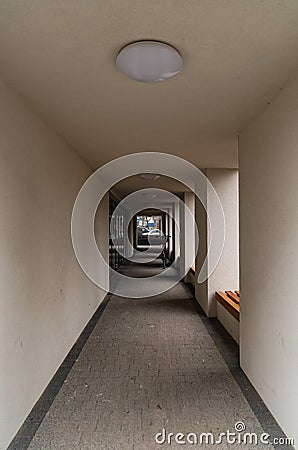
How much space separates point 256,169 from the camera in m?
2.62

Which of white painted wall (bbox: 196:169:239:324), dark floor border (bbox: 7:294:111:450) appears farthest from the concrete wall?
white painted wall (bbox: 196:169:239:324)

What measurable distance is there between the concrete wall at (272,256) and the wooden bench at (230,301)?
82 cm

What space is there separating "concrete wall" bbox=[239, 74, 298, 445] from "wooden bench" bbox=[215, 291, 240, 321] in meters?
0.82

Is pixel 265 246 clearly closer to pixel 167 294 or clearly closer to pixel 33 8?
pixel 33 8

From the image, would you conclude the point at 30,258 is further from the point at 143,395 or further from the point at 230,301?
the point at 230,301

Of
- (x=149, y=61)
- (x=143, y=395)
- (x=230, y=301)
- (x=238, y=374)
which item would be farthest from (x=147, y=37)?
(x=230, y=301)

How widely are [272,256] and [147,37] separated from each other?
160 centimetres

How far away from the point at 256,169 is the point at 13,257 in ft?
6.36

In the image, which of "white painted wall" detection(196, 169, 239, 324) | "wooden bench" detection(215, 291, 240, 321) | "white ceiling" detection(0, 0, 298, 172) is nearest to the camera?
"white ceiling" detection(0, 0, 298, 172)

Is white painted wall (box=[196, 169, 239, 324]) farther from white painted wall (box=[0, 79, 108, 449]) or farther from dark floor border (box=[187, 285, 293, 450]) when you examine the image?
white painted wall (box=[0, 79, 108, 449])

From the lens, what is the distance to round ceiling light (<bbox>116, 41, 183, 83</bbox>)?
156 centimetres

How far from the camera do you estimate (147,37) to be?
152 centimetres

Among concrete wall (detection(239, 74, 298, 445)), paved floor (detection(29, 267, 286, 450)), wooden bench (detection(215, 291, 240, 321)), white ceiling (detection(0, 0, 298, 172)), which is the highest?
white ceiling (detection(0, 0, 298, 172))

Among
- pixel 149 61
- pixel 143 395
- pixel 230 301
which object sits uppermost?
pixel 149 61
